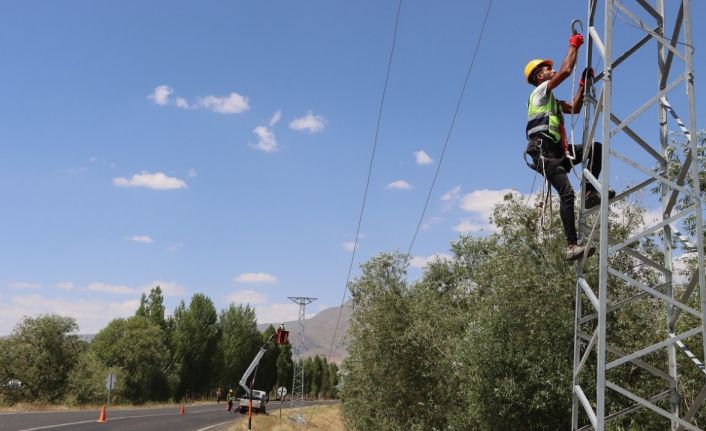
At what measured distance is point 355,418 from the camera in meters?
30.2

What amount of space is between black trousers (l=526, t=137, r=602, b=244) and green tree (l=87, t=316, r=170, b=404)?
59.4 meters

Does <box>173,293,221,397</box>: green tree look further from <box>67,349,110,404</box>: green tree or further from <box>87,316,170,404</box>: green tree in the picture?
<box>67,349,110,404</box>: green tree

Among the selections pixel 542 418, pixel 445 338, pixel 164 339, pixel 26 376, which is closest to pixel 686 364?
pixel 542 418

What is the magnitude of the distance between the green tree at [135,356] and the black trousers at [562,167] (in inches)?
2338

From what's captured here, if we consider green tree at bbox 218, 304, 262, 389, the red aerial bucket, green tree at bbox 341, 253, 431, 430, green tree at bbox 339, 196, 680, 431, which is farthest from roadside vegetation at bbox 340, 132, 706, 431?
green tree at bbox 218, 304, 262, 389

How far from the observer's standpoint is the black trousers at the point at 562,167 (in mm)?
7145

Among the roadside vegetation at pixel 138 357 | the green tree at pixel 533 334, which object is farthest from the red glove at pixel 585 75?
the roadside vegetation at pixel 138 357

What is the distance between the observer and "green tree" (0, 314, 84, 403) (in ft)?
168

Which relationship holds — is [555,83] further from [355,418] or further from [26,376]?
[26,376]

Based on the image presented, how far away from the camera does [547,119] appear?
288 inches

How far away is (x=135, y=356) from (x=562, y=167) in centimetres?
6080

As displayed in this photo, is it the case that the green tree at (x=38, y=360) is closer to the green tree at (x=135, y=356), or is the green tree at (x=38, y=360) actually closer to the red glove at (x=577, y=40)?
the green tree at (x=135, y=356)

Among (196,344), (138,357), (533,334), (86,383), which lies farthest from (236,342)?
(533,334)

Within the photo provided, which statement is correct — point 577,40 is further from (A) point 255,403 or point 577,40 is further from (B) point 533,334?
(A) point 255,403
